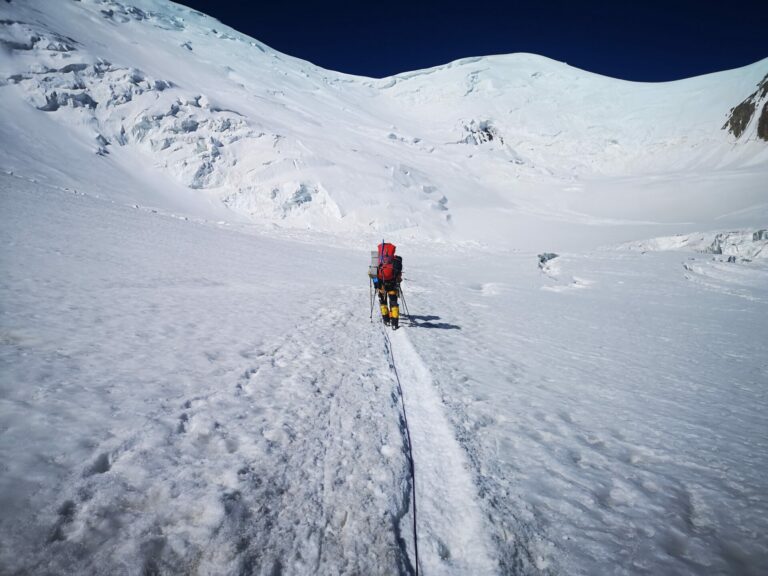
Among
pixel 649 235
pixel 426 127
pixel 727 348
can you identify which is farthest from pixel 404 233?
pixel 426 127

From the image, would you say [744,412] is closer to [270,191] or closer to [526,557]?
[526,557]

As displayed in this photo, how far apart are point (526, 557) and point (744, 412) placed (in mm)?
4203

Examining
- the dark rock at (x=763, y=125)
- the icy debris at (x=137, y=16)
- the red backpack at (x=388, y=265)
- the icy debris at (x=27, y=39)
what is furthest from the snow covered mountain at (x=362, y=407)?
the icy debris at (x=137, y=16)

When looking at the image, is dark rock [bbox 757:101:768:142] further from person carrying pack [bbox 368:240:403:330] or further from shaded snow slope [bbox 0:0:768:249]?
person carrying pack [bbox 368:240:403:330]

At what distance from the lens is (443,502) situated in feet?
9.47

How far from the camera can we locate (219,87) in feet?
175

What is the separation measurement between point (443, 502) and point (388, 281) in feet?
19.2

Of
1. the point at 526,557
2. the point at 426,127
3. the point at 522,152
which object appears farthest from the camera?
the point at 426,127

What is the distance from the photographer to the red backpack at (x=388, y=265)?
8.41 metres

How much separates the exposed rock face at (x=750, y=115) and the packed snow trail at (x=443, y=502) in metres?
69.9

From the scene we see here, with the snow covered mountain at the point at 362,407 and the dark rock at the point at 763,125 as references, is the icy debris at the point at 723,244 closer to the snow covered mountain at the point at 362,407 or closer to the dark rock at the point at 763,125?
the snow covered mountain at the point at 362,407

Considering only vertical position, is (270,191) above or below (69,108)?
below

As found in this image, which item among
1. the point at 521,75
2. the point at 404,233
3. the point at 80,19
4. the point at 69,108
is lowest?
the point at 404,233

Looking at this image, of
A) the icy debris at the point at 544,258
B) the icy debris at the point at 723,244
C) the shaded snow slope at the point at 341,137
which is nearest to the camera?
the icy debris at the point at 723,244
